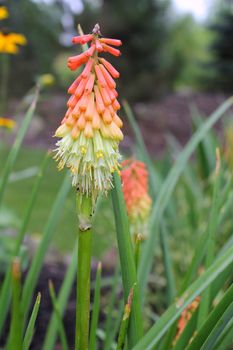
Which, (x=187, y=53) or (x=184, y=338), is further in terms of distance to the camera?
(x=187, y=53)

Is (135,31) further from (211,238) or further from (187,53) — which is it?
(211,238)

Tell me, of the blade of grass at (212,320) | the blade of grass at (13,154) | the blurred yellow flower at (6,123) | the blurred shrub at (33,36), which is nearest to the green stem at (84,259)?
the blade of grass at (212,320)

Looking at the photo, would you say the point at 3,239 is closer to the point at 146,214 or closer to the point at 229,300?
the point at 146,214

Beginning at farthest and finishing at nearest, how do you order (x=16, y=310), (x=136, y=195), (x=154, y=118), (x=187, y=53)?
1. (x=187, y=53)
2. (x=154, y=118)
3. (x=136, y=195)
4. (x=16, y=310)

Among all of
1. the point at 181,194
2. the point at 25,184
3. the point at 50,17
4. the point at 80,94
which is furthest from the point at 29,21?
the point at 80,94

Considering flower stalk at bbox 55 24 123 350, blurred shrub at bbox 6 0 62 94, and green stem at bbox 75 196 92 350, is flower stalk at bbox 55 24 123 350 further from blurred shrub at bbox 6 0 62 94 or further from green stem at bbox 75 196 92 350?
blurred shrub at bbox 6 0 62 94

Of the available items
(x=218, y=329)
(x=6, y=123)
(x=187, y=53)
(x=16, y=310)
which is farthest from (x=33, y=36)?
(x=16, y=310)

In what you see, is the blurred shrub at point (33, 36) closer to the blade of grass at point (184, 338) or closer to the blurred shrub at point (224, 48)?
the blurred shrub at point (224, 48)
